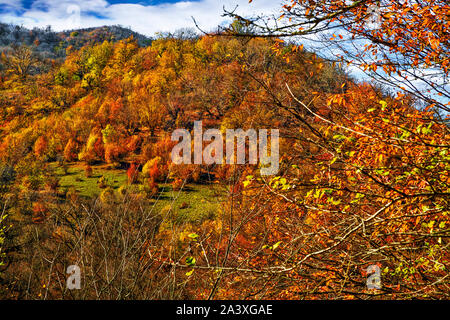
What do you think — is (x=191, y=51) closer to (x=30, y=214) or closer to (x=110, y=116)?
(x=110, y=116)

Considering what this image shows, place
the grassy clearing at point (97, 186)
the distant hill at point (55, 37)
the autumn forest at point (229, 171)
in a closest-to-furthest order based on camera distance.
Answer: the autumn forest at point (229, 171)
the grassy clearing at point (97, 186)
the distant hill at point (55, 37)

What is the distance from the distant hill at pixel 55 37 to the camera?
10950 cm

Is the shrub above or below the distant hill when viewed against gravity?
below

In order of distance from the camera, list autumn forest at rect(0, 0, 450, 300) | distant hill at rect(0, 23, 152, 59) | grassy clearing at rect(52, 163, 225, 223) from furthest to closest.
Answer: distant hill at rect(0, 23, 152, 59)
grassy clearing at rect(52, 163, 225, 223)
autumn forest at rect(0, 0, 450, 300)

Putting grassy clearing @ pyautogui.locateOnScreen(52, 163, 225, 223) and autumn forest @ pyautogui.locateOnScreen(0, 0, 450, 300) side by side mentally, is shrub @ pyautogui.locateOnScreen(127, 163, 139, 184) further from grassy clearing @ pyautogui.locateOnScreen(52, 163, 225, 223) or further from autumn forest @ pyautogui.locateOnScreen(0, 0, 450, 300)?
grassy clearing @ pyautogui.locateOnScreen(52, 163, 225, 223)

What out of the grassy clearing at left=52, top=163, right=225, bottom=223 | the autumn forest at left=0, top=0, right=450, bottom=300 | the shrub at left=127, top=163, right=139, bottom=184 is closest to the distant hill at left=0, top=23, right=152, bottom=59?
the autumn forest at left=0, top=0, right=450, bottom=300

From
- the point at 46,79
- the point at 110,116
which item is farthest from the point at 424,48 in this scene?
the point at 46,79

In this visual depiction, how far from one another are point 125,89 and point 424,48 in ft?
251

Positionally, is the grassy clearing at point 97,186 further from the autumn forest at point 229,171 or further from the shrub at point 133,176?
the shrub at point 133,176

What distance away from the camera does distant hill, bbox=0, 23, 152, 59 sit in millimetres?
109500

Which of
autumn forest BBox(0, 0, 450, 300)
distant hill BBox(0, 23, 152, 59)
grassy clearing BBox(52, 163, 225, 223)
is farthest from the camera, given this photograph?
distant hill BBox(0, 23, 152, 59)

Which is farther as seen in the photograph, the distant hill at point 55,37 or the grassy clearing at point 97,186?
the distant hill at point 55,37

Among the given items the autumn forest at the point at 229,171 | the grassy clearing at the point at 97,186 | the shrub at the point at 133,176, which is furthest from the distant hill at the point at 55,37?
the shrub at the point at 133,176
